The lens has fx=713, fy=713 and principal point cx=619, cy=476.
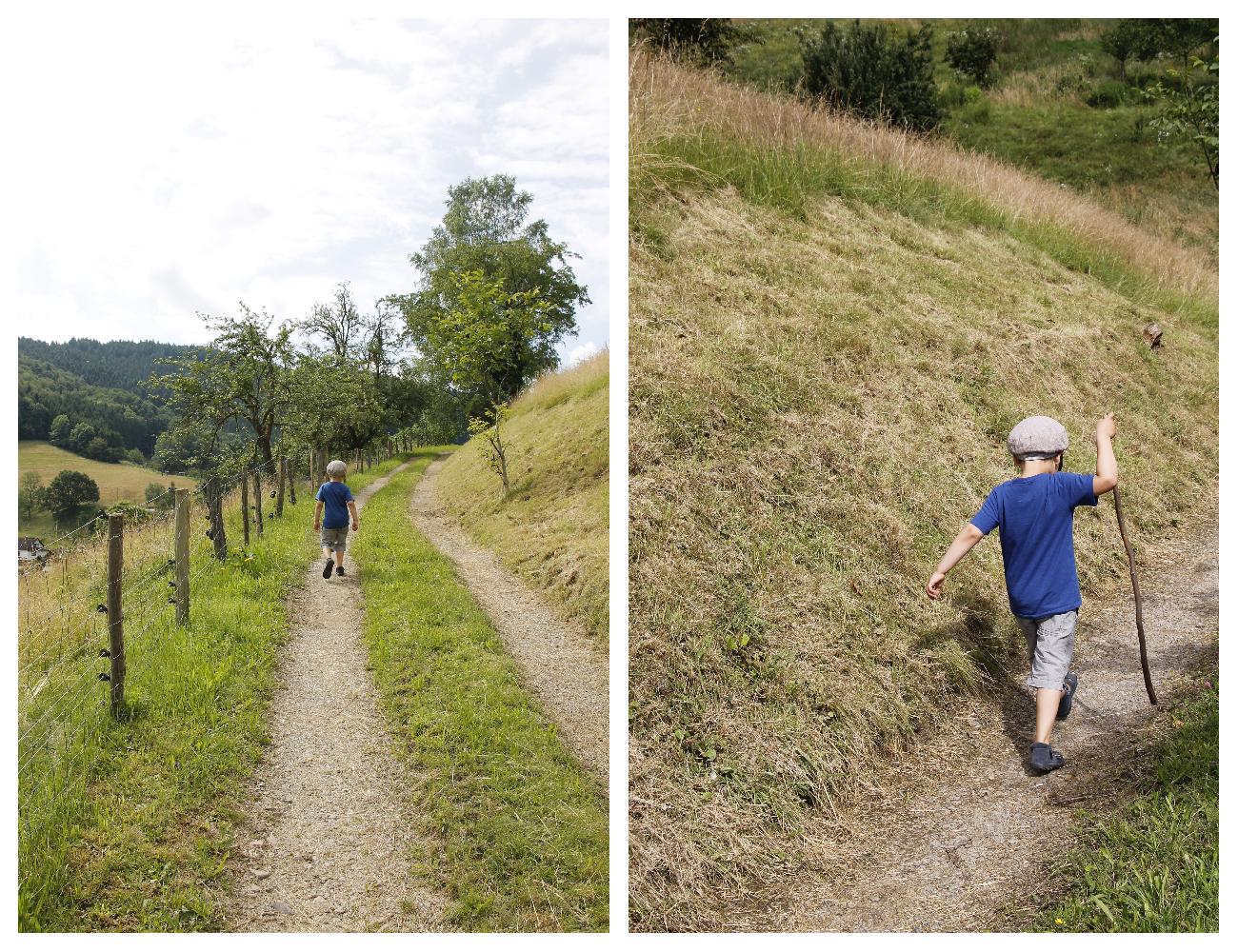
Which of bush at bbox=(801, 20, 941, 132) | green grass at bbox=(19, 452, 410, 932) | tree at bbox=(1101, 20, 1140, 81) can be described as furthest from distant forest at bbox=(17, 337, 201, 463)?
tree at bbox=(1101, 20, 1140, 81)

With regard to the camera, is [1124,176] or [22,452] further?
[1124,176]

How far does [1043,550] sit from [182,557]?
6065mm

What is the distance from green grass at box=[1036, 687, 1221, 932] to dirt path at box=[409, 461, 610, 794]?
2.60m

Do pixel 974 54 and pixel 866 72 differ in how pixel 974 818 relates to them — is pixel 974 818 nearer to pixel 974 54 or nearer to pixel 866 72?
pixel 866 72

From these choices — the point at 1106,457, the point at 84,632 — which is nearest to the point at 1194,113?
the point at 1106,457

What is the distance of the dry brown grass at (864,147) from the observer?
18.8ft

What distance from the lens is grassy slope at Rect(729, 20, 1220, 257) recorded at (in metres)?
13.5

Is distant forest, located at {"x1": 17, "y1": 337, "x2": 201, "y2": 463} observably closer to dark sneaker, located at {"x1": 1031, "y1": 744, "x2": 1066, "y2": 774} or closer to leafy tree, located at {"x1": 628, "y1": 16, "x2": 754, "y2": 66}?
dark sneaker, located at {"x1": 1031, "y1": 744, "x2": 1066, "y2": 774}

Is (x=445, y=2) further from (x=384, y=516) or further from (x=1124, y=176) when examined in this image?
(x=1124, y=176)

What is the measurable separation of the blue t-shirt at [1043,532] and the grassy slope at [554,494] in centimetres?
448

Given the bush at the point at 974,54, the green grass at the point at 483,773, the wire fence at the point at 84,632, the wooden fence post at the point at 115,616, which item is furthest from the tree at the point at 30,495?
the bush at the point at 974,54
